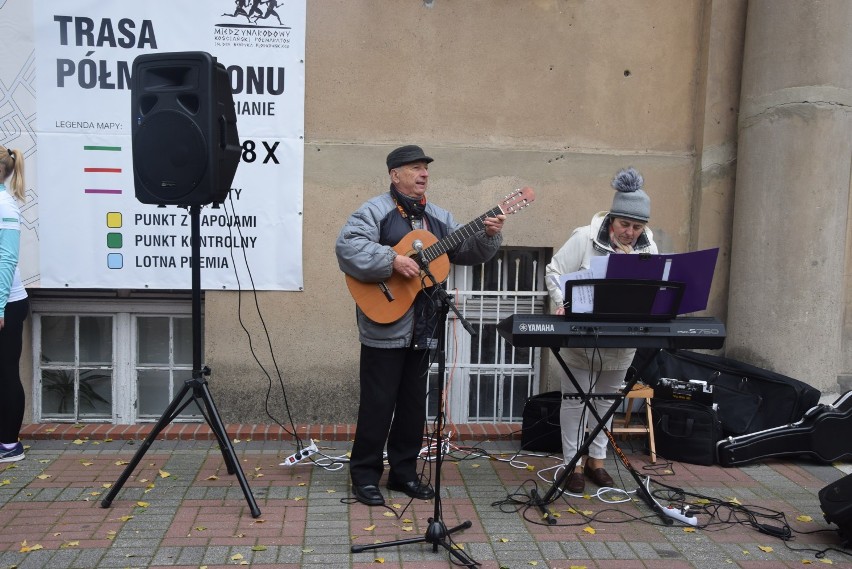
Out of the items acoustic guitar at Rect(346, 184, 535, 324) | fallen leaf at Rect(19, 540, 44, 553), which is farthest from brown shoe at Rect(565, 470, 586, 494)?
fallen leaf at Rect(19, 540, 44, 553)

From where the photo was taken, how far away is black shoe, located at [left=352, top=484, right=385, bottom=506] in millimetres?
4661

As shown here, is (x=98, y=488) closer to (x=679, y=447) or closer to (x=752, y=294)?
(x=679, y=447)

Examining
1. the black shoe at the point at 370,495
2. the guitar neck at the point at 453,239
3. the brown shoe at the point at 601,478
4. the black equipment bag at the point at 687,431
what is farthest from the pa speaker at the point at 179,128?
the black equipment bag at the point at 687,431

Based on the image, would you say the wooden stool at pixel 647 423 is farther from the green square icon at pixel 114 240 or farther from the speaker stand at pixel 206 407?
the green square icon at pixel 114 240

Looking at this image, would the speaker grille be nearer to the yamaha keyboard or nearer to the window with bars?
the yamaha keyboard

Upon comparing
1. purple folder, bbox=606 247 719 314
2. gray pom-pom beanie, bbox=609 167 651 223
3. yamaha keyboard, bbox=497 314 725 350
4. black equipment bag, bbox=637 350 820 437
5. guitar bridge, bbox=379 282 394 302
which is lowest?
black equipment bag, bbox=637 350 820 437

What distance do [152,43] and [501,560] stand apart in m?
4.27

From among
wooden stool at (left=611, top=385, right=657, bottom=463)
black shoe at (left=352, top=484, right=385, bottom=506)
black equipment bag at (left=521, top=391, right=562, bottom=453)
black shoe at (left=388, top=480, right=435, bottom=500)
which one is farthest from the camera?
black equipment bag at (left=521, top=391, right=562, bottom=453)

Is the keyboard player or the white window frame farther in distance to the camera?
the white window frame

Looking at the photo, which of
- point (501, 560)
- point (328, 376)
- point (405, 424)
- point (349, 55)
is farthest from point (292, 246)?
point (501, 560)

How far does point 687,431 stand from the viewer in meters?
5.58

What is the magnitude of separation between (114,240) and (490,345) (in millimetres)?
A: 2937

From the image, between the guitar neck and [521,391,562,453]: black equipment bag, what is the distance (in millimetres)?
1788

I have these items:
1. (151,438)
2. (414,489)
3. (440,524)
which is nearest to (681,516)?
(440,524)
